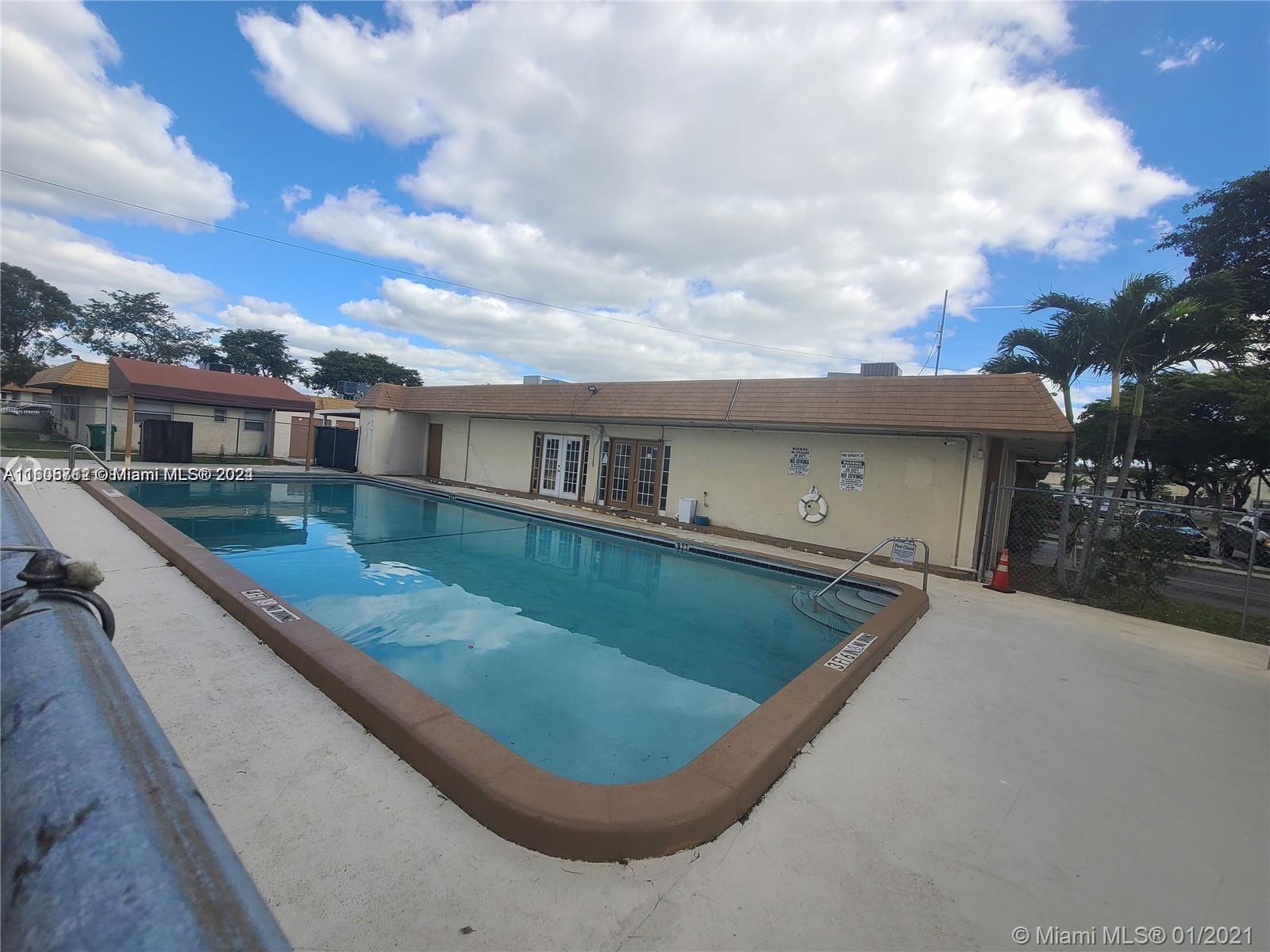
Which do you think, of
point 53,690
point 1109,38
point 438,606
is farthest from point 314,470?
point 1109,38

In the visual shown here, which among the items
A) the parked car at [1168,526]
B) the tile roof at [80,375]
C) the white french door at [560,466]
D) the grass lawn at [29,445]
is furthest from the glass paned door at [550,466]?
the tile roof at [80,375]

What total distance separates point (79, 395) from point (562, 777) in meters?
29.7

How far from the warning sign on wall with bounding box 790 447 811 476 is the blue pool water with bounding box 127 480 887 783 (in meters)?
2.54

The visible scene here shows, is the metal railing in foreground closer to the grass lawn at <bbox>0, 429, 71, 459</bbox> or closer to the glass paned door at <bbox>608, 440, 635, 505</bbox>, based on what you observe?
the glass paned door at <bbox>608, 440, 635, 505</bbox>

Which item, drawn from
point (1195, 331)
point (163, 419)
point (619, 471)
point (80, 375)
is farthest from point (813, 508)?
point (80, 375)

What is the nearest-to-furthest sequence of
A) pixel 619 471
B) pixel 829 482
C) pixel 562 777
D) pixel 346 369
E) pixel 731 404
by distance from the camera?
1. pixel 562 777
2. pixel 829 482
3. pixel 731 404
4. pixel 619 471
5. pixel 346 369

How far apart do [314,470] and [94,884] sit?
2048 centimetres

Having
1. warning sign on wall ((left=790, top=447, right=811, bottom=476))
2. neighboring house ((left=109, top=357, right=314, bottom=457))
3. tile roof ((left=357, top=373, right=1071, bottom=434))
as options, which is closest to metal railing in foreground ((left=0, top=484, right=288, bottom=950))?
tile roof ((left=357, top=373, right=1071, bottom=434))

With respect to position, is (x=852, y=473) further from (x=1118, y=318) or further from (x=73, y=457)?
(x=73, y=457)

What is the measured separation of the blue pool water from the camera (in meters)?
4.16

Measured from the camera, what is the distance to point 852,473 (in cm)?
1046

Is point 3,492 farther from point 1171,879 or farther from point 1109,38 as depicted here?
point 1109,38

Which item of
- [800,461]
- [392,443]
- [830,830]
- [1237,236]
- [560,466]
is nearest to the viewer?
[830,830]

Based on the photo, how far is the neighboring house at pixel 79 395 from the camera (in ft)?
69.3
